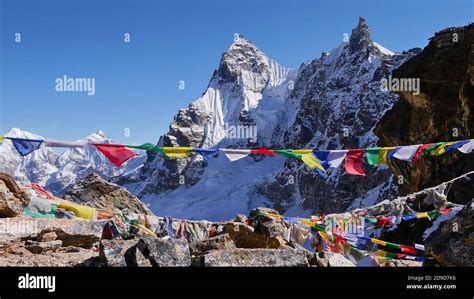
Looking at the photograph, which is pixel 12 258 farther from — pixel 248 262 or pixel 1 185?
pixel 248 262

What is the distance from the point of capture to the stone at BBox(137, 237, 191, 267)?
19.0 ft

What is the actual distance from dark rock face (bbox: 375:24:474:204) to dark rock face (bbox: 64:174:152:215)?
692 inches

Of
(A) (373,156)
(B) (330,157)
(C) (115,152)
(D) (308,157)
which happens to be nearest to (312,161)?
(D) (308,157)

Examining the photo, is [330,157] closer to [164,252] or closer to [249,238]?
[249,238]

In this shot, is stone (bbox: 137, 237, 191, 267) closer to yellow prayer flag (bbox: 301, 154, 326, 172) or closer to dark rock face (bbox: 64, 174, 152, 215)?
yellow prayer flag (bbox: 301, 154, 326, 172)

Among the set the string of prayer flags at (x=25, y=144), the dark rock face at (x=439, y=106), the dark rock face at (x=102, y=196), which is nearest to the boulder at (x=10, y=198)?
the string of prayer flags at (x=25, y=144)

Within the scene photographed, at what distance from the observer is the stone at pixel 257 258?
19.1ft

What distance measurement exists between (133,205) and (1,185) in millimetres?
13287

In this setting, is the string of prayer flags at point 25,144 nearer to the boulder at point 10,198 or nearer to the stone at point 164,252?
the boulder at point 10,198

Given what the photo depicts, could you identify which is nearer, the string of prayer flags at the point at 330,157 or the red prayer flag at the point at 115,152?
the red prayer flag at the point at 115,152

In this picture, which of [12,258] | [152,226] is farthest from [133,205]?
[12,258]

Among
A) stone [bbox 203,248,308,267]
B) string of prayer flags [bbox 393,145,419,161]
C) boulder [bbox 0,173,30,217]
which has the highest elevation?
string of prayer flags [bbox 393,145,419,161]

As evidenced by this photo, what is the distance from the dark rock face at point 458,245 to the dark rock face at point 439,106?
1864cm

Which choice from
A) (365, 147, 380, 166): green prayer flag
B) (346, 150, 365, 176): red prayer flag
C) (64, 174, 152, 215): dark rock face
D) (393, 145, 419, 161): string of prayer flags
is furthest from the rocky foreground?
(64, 174, 152, 215): dark rock face
